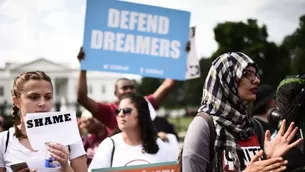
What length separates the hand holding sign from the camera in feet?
9.30

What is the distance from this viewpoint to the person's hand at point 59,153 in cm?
274

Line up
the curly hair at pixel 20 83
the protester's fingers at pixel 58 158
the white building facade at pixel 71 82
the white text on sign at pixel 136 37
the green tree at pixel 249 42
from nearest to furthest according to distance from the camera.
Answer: the protester's fingers at pixel 58 158 → the curly hair at pixel 20 83 → the white text on sign at pixel 136 37 → the green tree at pixel 249 42 → the white building facade at pixel 71 82

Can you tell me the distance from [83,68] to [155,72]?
31.2 inches

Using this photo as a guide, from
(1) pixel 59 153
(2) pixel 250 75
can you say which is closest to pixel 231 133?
(2) pixel 250 75

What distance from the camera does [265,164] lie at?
2746 mm

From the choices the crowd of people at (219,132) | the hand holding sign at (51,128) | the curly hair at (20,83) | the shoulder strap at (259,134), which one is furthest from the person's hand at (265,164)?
the curly hair at (20,83)

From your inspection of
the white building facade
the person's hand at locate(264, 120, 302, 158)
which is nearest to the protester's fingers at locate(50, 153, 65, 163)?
the person's hand at locate(264, 120, 302, 158)

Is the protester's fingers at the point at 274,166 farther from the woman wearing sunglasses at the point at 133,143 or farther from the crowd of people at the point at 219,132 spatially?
the woman wearing sunglasses at the point at 133,143

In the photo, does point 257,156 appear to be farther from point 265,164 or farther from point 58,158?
point 58,158

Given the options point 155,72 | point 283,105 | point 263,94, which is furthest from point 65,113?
point 263,94

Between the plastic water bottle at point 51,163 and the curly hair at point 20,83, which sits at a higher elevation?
the curly hair at point 20,83

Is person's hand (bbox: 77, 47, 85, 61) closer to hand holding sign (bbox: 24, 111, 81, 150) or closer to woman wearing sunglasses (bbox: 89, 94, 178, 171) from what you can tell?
woman wearing sunglasses (bbox: 89, 94, 178, 171)

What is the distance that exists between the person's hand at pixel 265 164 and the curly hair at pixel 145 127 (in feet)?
5.23

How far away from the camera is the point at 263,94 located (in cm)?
557
